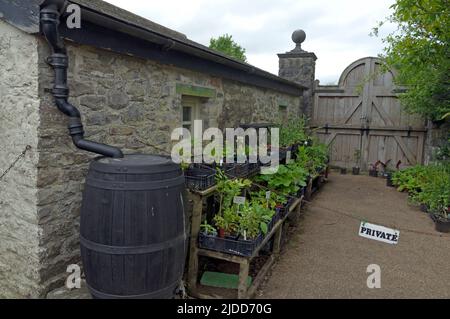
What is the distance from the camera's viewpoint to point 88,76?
104 inches

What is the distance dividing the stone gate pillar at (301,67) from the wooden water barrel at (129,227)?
7717 mm

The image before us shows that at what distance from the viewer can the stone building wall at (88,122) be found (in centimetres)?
237

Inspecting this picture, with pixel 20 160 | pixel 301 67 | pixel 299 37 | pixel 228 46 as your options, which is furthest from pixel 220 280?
pixel 228 46

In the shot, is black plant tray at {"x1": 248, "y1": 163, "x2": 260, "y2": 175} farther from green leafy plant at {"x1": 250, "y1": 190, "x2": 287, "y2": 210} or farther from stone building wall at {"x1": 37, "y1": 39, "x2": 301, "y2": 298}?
stone building wall at {"x1": 37, "y1": 39, "x2": 301, "y2": 298}

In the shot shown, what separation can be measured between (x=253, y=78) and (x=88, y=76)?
352cm

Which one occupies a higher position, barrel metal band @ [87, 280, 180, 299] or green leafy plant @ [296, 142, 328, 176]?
green leafy plant @ [296, 142, 328, 176]

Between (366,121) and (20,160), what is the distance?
8.54 metres

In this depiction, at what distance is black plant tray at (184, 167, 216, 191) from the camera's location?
3033 millimetres

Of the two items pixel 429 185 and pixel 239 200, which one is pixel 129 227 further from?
pixel 429 185

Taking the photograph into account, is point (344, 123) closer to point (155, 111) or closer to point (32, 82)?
point (155, 111)

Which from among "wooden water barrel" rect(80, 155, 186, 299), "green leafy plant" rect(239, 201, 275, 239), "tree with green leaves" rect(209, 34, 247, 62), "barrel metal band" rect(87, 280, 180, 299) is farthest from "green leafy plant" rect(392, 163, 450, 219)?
"tree with green leaves" rect(209, 34, 247, 62)

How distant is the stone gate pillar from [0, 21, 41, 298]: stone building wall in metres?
7.90

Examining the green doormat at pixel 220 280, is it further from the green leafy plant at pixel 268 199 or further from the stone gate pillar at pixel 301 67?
the stone gate pillar at pixel 301 67
